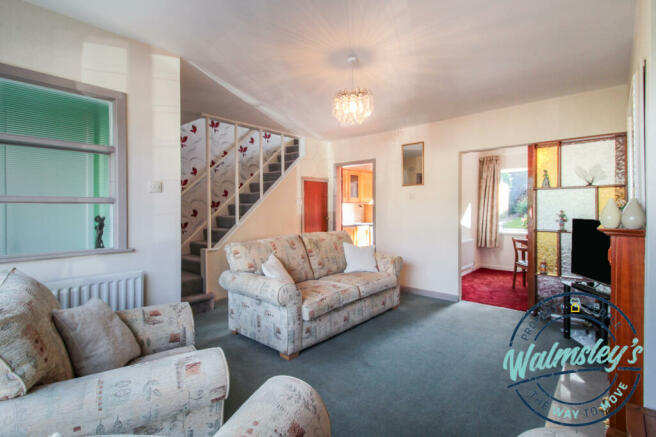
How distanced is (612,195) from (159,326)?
177 inches

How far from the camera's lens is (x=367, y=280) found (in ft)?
12.1

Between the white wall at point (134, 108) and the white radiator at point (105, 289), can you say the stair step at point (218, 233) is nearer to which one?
the white wall at point (134, 108)

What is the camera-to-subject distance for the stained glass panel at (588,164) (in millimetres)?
3512

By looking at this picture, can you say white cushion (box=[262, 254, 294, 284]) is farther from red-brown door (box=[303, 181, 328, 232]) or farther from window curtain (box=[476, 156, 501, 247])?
window curtain (box=[476, 156, 501, 247])

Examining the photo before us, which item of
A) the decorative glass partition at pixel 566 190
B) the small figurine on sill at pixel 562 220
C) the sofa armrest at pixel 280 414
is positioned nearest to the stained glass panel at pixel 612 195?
the decorative glass partition at pixel 566 190

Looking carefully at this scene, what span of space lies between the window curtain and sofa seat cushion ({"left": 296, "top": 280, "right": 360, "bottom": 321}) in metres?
4.51

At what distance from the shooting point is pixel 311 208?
5.90m

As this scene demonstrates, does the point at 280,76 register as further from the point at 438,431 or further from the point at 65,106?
the point at 438,431

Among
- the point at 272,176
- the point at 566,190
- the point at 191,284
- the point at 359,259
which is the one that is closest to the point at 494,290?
the point at 566,190

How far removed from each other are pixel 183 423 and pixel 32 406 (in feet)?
1.68

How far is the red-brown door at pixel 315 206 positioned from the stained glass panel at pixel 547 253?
3.48 m

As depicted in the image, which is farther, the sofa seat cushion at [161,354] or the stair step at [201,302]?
the stair step at [201,302]

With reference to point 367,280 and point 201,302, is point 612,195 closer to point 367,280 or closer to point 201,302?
point 367,280

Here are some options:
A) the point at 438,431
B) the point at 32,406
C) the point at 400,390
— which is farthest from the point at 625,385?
the point at 32,406
